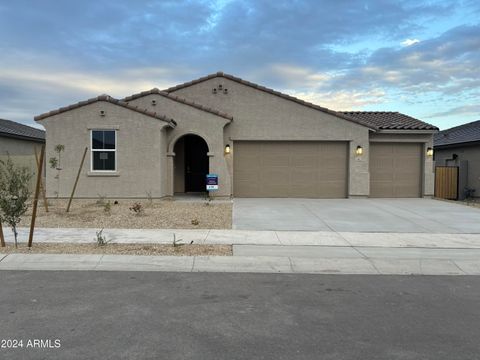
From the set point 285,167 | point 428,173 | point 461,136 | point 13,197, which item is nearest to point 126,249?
point 13,197

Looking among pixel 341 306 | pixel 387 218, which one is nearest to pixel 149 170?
pixel 387 218

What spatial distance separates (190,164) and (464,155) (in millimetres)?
14895

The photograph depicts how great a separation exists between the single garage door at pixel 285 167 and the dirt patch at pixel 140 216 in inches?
128

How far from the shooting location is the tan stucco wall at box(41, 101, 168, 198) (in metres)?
17.7

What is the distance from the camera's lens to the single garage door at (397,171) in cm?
2102

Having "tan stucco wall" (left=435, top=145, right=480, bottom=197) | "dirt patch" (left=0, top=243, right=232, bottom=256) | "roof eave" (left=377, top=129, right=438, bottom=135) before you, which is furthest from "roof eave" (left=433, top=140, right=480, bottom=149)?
"dirt patch" (left=0, top=243, right=232, bottom=256)

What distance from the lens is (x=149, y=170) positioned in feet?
58.4

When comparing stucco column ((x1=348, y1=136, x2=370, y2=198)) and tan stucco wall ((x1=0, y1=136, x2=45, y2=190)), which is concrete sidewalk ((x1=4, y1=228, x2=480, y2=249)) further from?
tan stucco wall ((x1=0, y1=136, x2=45, y2=190))

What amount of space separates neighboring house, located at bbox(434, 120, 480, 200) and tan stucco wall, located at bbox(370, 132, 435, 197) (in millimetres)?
3357

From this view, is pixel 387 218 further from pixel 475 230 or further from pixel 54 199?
pixel 54 199

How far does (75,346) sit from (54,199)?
48.3ft

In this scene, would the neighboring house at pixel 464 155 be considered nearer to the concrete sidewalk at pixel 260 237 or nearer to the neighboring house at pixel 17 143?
the concrete sidewalk at pixel 260 237

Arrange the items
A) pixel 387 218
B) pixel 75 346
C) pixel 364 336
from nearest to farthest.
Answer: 1. pixel 75 346
2. pixel 364 336
3. pixel 387 218

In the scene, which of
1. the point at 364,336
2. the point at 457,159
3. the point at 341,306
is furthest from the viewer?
the point at 457,159
